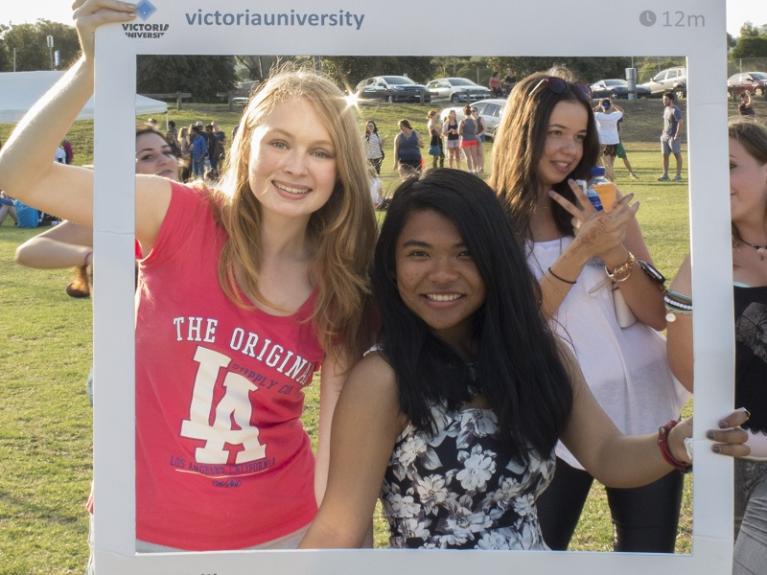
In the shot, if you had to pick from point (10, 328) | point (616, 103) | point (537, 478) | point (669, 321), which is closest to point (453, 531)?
point (537, 478)

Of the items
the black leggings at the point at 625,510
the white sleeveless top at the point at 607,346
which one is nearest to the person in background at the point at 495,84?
the white sleeveless top at the point at 607,346

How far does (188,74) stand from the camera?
191 cm

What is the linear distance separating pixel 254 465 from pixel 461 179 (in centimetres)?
75

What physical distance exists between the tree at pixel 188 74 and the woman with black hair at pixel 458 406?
44cm

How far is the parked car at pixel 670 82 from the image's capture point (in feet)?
6.26

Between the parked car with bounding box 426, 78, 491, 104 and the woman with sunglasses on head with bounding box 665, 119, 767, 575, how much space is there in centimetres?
81

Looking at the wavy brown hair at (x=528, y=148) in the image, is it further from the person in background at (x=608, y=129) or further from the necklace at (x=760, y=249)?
the necklace at (x=760, y=249)

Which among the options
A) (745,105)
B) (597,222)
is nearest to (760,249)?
(745,105)

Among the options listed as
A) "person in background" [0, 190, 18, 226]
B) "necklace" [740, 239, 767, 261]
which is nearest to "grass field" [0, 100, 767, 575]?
"necklace" [740, 239, 767, 261]

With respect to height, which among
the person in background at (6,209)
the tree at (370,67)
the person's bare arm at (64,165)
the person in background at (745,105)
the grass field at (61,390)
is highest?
the person in background at (6,209)

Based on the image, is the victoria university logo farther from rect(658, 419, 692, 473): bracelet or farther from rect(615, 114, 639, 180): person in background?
rect(658, 419, 692, 473): bracelet

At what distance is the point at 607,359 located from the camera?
2.35 meters

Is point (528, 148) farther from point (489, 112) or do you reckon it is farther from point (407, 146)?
point (407, 146)

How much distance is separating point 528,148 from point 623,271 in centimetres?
37
